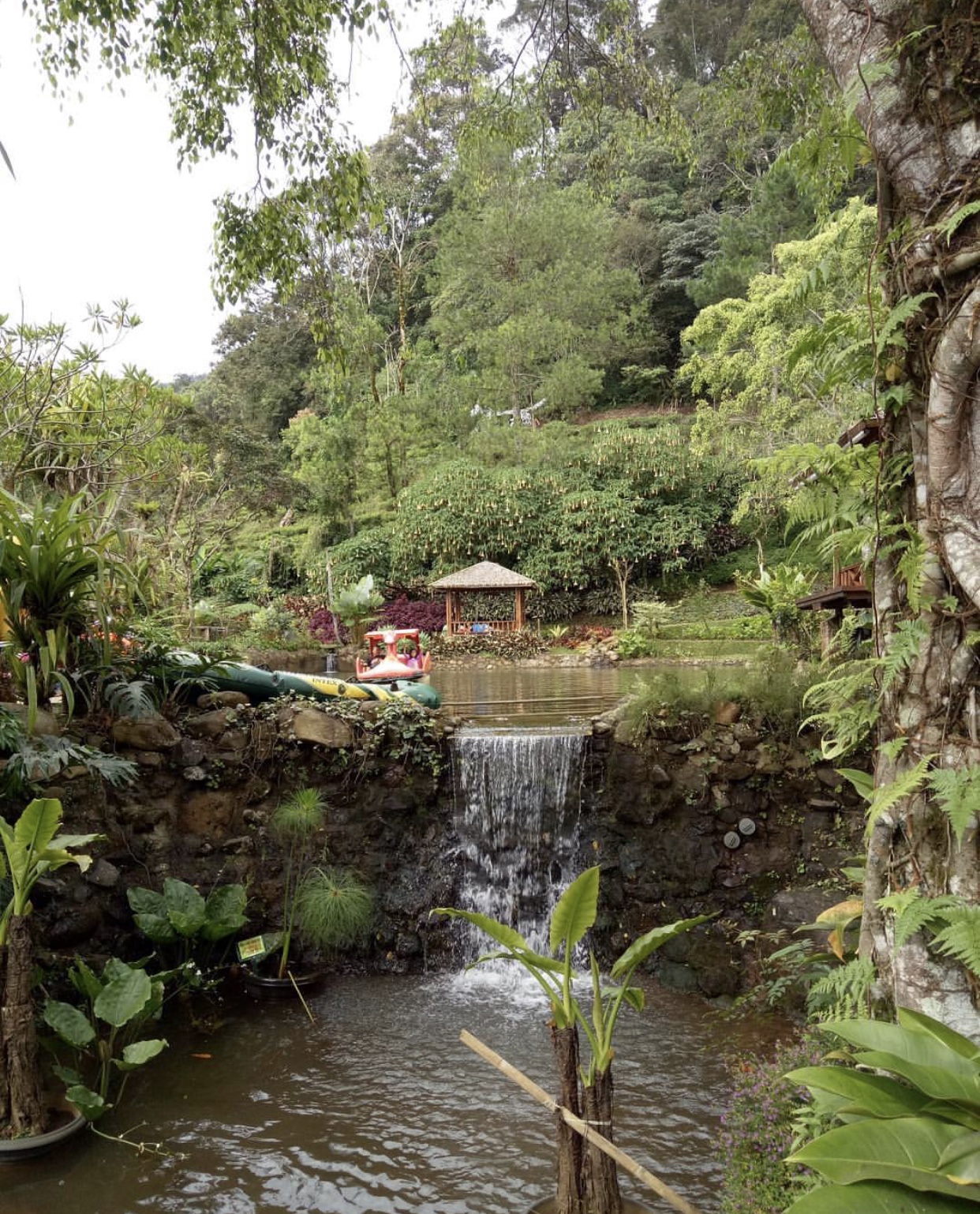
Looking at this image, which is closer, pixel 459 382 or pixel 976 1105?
pixel 976 1105

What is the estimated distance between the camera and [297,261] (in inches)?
185

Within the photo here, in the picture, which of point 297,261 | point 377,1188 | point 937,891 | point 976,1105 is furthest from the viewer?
point 297,261

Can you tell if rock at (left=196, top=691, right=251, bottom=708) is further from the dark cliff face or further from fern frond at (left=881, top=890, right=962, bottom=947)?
fern frond at (left=881, top=890, right=962, bottom=947)

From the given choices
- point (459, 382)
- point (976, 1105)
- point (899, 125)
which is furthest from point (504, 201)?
point (976, 1105)

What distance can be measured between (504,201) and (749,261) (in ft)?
21.7

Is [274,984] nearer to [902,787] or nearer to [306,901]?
[306,901]

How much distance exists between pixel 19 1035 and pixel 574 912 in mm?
2258

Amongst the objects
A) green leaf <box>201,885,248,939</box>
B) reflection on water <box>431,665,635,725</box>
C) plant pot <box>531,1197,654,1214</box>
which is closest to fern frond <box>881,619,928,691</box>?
plant pot <box>531,1197,654,1214</box>

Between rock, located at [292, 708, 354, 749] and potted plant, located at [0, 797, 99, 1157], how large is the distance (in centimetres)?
257

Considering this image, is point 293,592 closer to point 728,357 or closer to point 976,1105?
point 728,357

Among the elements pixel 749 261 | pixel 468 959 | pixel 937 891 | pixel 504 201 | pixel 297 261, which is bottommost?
pixel 468 959

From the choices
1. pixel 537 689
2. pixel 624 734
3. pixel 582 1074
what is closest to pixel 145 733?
pixel 624 734

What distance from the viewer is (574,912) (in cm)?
266

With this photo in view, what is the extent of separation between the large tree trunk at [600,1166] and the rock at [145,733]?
3811mm
